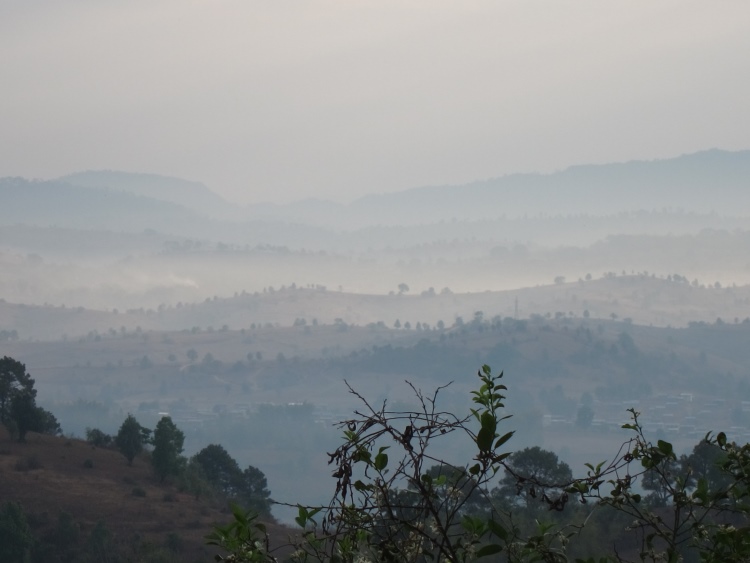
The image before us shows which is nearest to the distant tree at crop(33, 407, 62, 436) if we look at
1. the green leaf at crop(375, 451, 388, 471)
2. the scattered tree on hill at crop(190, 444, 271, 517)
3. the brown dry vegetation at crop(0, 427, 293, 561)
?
the brown dry vegetation at crop(0, 427, 293, 561)

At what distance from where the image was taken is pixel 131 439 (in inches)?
2228

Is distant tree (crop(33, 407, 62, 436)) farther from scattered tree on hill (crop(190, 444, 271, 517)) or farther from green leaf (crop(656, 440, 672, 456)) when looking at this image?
green leaf (crop(656, 440, 672, 456))

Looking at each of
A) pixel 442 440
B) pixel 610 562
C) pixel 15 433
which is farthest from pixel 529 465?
pixel 442 440

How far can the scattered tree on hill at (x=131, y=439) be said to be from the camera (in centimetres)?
5638

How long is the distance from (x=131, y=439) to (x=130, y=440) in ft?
0.37

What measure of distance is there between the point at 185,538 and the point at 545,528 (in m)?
37.2

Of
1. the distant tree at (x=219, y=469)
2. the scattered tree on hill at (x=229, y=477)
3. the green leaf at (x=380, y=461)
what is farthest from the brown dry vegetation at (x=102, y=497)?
the green leaf at (x=380, y=461)

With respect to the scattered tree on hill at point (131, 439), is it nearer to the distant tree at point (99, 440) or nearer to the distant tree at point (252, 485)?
the distant tree at point (99, 440)

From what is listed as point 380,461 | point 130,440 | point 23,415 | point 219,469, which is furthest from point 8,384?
point 380,461

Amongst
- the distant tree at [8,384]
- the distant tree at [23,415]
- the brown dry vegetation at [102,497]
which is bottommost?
the brown dry vegetation at [102,497]

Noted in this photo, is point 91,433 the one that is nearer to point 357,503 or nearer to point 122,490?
point 122,490

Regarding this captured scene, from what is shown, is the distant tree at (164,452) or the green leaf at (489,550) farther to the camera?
the distant tree at (164,452)

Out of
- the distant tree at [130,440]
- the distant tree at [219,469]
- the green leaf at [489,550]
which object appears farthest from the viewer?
the distant tree at [219,469]

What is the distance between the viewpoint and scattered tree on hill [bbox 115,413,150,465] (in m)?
56.4
